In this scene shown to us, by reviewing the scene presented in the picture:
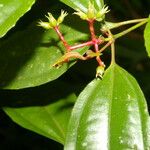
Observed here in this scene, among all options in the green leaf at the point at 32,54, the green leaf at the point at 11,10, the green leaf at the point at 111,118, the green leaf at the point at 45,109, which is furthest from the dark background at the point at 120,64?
the green leaf at the point at 11,10

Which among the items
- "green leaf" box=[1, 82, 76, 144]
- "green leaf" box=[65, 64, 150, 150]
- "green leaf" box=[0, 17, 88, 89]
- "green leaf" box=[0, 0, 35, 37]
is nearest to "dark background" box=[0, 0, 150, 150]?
"green leaf" box=[1, 82, 76, 144]

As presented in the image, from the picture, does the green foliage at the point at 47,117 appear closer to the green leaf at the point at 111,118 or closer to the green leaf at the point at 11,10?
the green leaf at the point at 111,118

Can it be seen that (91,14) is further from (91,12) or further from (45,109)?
(45,109)

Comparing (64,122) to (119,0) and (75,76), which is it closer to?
(75,76)

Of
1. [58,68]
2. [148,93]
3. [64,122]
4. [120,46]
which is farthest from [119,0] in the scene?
[58,68]

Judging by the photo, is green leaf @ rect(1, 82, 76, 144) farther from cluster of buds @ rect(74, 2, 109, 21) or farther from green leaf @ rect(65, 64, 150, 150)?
cluster of buds @ rect(74, 2, 109, 21)
